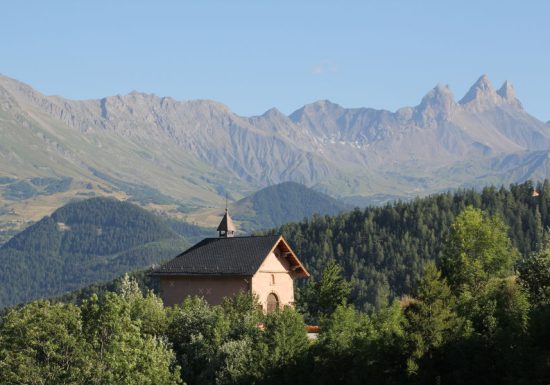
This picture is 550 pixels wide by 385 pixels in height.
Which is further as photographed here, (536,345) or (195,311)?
(195,311)

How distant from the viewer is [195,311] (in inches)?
2731

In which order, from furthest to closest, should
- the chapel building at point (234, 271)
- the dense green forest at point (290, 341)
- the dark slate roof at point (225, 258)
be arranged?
1. the dark slate roof at point (225, 258)
2. the chapel building at point (234, 271)
3. the dense green forest at point (290, 341)

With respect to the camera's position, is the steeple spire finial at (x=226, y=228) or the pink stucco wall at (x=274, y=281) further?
the steeple spire finial at (x=226, y=228)

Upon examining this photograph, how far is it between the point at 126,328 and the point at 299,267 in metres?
29.6

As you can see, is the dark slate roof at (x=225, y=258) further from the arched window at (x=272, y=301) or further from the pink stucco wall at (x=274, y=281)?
the arched window at (x=272, y=301)

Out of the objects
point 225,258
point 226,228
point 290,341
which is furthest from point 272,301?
point 290,341

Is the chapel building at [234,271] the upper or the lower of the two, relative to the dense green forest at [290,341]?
upper

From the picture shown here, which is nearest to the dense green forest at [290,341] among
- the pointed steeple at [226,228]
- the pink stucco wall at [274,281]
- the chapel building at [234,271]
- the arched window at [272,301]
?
the chapel building at [234,271]

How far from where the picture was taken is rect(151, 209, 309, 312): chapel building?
81438 millimetres

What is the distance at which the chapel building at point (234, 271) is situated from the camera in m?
81.4

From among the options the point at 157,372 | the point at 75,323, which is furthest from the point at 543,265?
the point at 75,323

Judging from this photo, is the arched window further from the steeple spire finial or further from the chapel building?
the steeple spire finial

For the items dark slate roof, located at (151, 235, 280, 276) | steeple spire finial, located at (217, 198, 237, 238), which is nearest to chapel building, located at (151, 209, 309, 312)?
dark slate roof, located at (151, 235, 280, 276)

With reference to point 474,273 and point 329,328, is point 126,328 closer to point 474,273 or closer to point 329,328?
point 329,328
